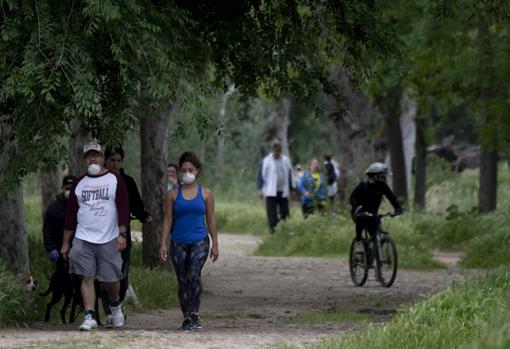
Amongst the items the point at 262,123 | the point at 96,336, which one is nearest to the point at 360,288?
the point at 96,336

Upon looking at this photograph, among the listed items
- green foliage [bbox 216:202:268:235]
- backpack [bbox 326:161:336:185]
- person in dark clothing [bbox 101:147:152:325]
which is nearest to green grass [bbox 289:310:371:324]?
person in dark clothing [bbox 101:147:152:325]

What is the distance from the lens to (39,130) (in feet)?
39.9

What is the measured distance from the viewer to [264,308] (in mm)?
16484

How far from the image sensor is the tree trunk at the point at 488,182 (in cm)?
3056

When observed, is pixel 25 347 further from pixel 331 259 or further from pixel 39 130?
pixel 331 259

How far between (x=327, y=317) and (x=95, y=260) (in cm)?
297

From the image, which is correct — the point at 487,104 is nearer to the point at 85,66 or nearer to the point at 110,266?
the point at 110,266

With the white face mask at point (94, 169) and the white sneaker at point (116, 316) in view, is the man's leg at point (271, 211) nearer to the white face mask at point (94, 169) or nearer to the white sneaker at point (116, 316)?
the white sneaker at point (116, 316)

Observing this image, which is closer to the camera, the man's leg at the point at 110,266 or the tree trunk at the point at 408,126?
the man's leg at the point at 110,266

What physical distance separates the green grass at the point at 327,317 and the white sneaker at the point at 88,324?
8.53ft

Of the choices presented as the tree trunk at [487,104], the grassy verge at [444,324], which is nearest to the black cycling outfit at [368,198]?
the tree trunk at [487,104]

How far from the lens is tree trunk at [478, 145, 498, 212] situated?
30.6 m

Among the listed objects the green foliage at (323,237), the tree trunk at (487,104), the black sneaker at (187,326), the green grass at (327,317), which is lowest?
the green grass at (327,317)

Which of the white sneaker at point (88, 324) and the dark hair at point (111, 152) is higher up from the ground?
the dark hair at point (111, 152)
